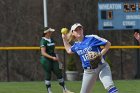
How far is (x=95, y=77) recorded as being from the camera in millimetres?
10250

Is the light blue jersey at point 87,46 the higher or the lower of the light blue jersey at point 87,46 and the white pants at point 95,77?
the higher

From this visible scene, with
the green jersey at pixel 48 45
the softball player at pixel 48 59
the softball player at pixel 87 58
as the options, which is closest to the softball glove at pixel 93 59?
the softball player at pixel 87 58

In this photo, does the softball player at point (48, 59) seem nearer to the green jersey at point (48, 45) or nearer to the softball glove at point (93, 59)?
the green jersey at point (48, 45)

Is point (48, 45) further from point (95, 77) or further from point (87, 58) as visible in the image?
point (95, 77)

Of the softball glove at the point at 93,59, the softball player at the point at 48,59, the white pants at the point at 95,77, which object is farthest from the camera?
the softball player at the point at 48,59

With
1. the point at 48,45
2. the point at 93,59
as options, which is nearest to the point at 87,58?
the point at 93,59

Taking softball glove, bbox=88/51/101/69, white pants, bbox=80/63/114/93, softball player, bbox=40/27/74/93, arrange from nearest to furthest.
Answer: white pants, bbox=80/63/114/93 → softball glove, bbox=88/51/101/69 → softball player, bbox=40/27/74/93

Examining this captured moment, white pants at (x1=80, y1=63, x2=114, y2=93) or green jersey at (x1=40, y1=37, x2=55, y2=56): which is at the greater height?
green jersey at (x1=40, y1=37, x2=55, y2=56)

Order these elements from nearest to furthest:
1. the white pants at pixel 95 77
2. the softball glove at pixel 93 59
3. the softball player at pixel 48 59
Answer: the white pants at pixel 95 77 < the softball glove at pixel 93 59 < the softball player at pixel 48 59

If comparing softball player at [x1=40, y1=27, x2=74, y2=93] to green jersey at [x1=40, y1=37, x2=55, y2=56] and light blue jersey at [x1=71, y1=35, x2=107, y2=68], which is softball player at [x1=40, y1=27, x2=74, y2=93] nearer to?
green jersey at [x1=40, y1=37, x2=55, y2=56]

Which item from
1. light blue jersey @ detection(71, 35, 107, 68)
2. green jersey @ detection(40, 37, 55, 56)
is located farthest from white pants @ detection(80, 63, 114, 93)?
green jersey @ detection(40, 37, 55, 56)

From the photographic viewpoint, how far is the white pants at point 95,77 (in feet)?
33.2

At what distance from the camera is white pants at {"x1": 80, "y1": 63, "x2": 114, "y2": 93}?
33.2ft

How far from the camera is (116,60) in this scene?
2720 cm
